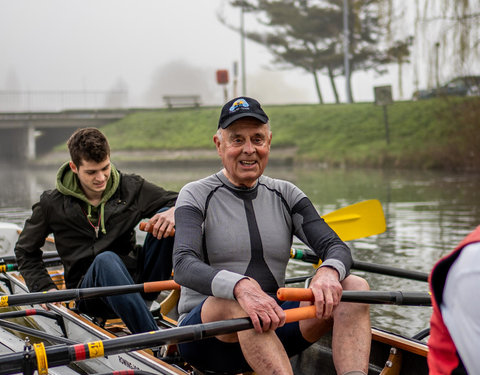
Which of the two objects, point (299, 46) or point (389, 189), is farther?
point (299, 46)

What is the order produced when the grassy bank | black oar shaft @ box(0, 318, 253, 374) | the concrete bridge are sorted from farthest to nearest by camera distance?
the concrete bridge → the grassy bank → black oar shaft @ box(0, 318, 253, 374)

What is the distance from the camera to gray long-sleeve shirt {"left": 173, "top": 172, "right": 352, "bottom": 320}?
2.97 m

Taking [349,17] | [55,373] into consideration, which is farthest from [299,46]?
[55,373]

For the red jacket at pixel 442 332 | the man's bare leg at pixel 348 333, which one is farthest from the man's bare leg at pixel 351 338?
the red jacket at pixel 442 332

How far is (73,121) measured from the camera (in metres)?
39.2

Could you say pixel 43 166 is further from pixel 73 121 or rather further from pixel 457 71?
pixel 457 71

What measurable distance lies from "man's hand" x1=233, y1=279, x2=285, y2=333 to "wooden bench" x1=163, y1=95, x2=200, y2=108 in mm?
42214

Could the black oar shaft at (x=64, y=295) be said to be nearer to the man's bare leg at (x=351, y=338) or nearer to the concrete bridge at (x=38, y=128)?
the man's bare leg at (x=351, y=338)

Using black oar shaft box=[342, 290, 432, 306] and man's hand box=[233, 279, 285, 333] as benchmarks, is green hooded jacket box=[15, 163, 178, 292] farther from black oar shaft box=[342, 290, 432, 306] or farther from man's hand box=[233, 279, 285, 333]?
black oar shaft box=[342, 290, 432, 306]

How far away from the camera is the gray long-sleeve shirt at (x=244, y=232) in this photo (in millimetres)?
2975

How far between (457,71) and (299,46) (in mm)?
24217

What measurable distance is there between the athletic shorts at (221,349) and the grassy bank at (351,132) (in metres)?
18.1

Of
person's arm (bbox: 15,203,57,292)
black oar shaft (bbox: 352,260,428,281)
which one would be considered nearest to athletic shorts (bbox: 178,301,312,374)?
black oar shaft (bbox: 352,260,428,281)

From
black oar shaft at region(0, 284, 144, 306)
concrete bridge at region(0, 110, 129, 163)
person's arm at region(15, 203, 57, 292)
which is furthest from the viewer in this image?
concrete bridge at region(0, 110, 129, 163)
